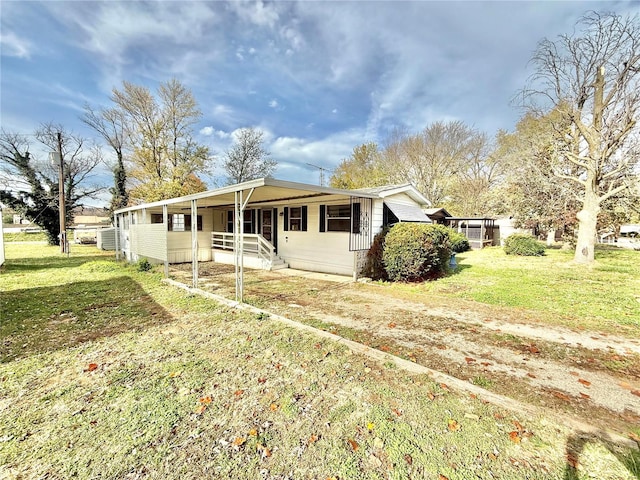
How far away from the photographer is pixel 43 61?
888 cm

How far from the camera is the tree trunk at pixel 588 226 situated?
11.2 m

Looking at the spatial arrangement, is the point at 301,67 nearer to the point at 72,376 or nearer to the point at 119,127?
the point at 72,376

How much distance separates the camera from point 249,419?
2395 millimetres

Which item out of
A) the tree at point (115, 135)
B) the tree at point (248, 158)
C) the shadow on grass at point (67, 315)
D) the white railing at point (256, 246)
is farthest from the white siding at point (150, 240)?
the tree at point (248, 158)

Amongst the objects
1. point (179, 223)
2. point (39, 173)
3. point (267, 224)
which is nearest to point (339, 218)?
point (267, 224)

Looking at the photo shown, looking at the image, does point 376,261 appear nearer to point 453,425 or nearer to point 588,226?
point 453,425

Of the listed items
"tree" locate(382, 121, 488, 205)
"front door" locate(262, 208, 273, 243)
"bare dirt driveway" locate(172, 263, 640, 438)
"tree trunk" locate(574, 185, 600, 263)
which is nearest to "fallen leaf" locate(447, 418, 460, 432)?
"bare dirt driveway" locate(172, 263, 640, 438)

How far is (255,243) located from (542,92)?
45.1 ft

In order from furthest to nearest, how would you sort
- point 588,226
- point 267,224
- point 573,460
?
point 267,224, point 588,226, point 573,460

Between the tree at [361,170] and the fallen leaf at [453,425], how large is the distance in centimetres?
2650

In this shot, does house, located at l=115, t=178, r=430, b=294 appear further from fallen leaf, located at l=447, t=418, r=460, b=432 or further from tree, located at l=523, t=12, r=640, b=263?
tree, located at l=523, t=12, r=640, b=263

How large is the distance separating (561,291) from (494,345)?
15.9ft

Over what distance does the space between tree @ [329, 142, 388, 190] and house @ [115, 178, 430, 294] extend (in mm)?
16880

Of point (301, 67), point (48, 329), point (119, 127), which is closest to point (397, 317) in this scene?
point (48, 329)
